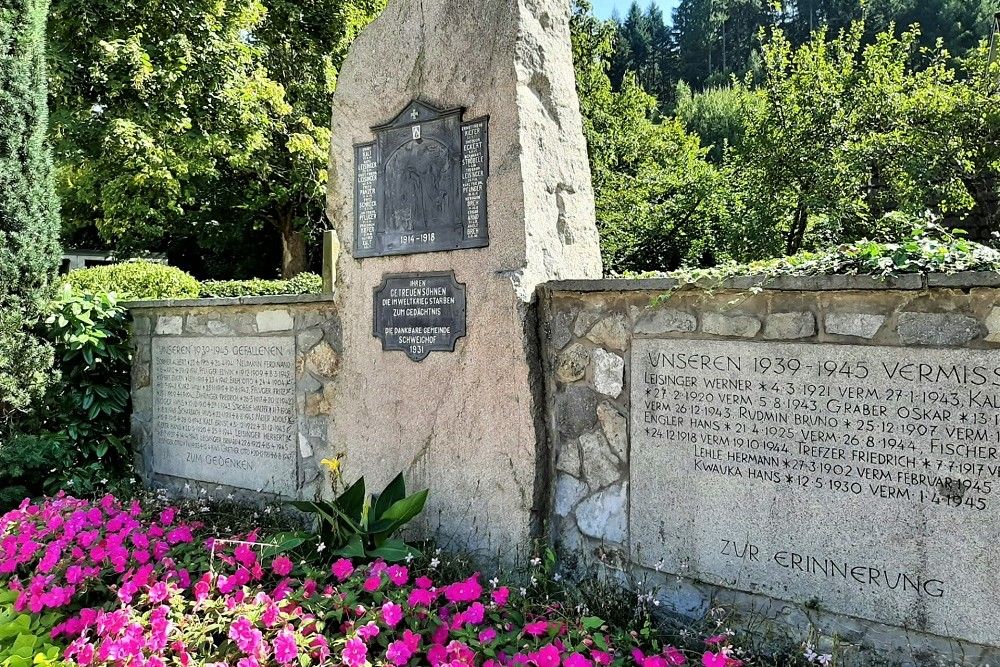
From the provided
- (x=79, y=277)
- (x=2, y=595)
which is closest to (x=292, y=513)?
(x=2, y=595)

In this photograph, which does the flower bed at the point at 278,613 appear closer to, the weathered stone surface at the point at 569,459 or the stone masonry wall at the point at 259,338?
the weathered stone surface at the point at 569,459

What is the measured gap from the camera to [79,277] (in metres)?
8.31

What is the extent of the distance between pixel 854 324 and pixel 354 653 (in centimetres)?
205

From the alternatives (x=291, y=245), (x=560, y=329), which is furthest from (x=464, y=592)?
(x=291, y=245)

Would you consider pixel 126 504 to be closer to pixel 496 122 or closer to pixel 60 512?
pixel 60 512

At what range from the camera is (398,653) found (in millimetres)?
2322

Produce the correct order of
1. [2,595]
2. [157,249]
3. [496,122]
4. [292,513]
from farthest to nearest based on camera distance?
[157,249], [292,513], [496,122], [2,595]

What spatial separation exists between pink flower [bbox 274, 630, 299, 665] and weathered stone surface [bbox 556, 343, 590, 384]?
1568 mm

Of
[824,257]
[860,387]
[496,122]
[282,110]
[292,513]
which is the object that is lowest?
[292,513]

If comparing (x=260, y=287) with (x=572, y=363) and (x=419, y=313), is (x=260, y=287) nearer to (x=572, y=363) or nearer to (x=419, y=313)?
(x=419, y=313)

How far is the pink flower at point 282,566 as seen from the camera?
9.33 ft

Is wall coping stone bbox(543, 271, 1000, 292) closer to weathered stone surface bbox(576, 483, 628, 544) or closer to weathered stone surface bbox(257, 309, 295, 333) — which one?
weathered stone surface bbox(576, 483, 628, 544)

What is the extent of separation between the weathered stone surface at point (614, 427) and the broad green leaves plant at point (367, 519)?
35.5 inches

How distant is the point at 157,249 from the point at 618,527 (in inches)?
751
